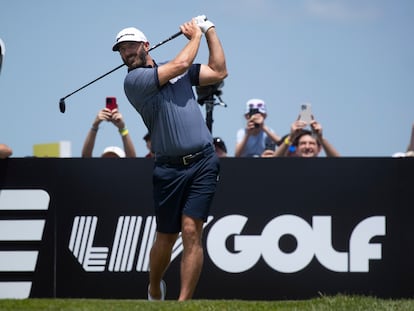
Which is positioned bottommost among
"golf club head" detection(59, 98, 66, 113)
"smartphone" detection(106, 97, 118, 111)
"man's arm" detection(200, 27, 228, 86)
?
"smartphone" detection(106, 97, 118, 111)

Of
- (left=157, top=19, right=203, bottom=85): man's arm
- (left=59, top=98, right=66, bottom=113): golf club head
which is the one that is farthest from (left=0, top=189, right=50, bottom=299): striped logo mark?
(left=157, top=19, right=203, bottom=85): man's arm

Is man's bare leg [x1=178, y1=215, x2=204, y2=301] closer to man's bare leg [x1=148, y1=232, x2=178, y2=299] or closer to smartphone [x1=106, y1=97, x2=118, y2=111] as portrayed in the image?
man's bare leg [x1=148, y1=232, x2=178, y2=299]

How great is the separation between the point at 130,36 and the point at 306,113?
2.97 metres

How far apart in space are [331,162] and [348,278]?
3.78 feet

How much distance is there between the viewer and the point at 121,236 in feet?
32.3

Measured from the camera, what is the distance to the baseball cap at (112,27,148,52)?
811 cm

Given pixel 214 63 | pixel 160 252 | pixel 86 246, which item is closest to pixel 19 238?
pixel 86 246

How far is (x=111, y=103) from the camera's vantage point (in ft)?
34.5

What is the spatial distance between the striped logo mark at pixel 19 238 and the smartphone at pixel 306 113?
Result: 2.79m

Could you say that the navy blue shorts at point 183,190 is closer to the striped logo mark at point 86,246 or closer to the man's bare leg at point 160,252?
the man's bare leg at point 160,252

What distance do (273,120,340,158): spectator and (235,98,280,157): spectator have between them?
68 centimetres

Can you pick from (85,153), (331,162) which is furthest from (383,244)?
(85,153)

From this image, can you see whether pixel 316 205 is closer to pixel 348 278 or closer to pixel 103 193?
pixel 348 278

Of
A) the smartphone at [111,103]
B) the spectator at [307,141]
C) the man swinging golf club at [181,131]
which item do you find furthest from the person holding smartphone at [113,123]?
the man swinging golf club at [181,131]
